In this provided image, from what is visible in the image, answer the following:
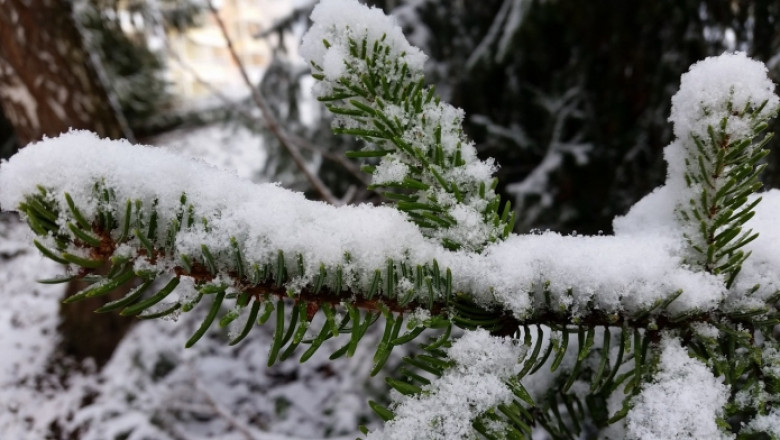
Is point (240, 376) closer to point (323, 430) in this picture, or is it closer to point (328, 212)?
point (323, 430)

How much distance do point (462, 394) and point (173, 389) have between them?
282 cm

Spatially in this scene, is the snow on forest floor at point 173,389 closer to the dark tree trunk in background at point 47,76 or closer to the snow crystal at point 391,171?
the dark tree trunk in background at point 47,76

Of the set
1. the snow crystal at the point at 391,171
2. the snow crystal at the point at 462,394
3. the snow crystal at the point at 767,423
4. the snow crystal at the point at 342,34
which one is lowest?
the snow crystal at the point at 462,394

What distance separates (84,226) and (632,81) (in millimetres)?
2222

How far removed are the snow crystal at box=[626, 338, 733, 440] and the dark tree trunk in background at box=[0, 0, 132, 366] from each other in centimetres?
284

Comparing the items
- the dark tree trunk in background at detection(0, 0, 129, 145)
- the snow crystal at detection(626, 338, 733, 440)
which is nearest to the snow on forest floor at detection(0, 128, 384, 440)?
the dark tree trunk in background at detection(0, 0, 129, 145)

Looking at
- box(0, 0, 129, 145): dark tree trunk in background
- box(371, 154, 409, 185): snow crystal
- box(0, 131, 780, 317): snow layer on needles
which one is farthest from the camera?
box(0, 0, 129, 145): dark tree trunk in background

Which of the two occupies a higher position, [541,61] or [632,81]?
[541,61]

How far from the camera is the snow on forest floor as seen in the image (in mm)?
2592

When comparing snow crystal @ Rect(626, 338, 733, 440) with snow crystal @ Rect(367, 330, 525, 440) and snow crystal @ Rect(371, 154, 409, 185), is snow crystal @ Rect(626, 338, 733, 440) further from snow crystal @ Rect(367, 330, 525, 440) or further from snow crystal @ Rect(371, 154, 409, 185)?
snow crystal @ Rect(371, 154, 409, 185)

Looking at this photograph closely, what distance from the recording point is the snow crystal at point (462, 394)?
40 centimetres

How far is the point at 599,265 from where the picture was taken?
47 cm

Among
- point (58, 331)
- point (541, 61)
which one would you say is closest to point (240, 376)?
point (58, 331)

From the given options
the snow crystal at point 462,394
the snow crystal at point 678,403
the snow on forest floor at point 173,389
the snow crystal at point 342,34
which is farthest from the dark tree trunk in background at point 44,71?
the snow crystal at point 678,403
